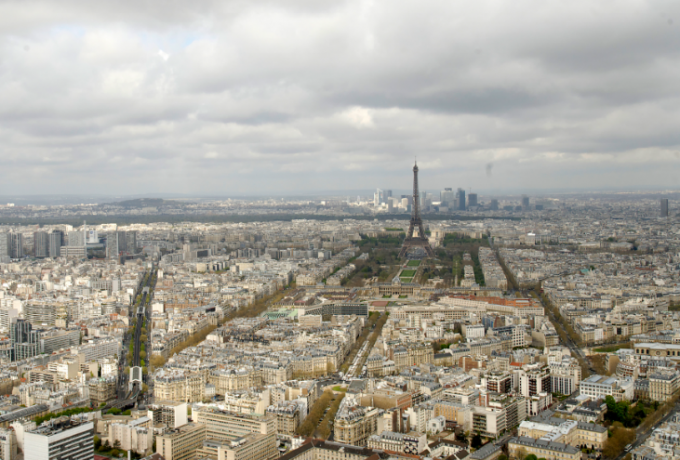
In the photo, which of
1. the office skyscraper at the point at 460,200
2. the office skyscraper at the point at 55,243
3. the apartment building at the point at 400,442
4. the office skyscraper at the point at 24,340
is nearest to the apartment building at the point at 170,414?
the apartment building at the point at 400,442

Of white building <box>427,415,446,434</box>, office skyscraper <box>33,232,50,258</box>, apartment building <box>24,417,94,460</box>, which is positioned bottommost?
white building <box>427,415,446,434</box>

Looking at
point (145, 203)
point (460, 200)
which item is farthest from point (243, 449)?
point (145, 203)

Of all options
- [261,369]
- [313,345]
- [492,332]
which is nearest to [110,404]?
[261,369]

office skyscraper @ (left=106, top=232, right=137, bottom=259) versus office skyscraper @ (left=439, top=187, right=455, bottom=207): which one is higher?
office skyscraper @ (left=439, top=187, right=455, bottom=207)

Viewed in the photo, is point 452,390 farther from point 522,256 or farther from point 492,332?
point 522,256

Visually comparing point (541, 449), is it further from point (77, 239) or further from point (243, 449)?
point (77, 239)

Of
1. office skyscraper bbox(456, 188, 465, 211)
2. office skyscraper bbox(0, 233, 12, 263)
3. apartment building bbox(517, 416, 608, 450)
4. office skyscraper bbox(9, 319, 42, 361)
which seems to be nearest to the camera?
apartment building bbox(517, 416, 608, 450)

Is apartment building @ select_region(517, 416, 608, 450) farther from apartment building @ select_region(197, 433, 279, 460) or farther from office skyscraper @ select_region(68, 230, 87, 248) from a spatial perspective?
office skyscraper @ select_region(68, 230, 87, 248)

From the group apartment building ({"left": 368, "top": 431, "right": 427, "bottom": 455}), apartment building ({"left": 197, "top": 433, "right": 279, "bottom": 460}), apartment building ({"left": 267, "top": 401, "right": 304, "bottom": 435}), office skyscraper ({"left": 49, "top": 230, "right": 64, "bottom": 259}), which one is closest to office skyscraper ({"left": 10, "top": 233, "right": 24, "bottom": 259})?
office skyscraper ({"left": 49, "top": 230, "right": 64, "bottom": 259})
